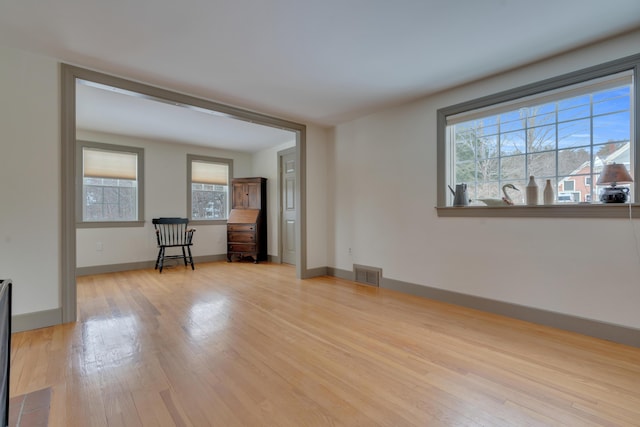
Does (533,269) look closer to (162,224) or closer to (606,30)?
(606,30)

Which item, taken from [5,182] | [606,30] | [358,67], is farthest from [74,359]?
[606,30]

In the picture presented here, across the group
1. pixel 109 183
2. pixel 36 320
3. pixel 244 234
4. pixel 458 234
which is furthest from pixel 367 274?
pixel 109 183

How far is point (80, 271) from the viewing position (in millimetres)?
4727

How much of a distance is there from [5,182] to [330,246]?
3783 mm

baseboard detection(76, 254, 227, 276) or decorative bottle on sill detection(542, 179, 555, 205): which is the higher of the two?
decorative bottle on sill detection(542, 179, 555, 205)

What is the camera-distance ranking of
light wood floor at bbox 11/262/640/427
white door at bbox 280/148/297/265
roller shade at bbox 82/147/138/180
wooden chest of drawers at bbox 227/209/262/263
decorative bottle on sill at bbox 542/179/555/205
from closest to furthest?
light wood floor at bbox 11/262/640/427, decorative bottle on sill at bbox 542/179/555/205, roller shade at bbox 82/147/138/180, white door at bbox 280/148/297/265, wooden chest of drawers at bbox 227/209/262/263

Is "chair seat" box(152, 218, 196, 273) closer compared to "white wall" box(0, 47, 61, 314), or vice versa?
"white wall" box(0, 47, 61, 314)

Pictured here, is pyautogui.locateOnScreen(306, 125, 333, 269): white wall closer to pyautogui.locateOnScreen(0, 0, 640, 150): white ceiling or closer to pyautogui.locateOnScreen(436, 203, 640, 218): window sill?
pyautogui.locateOnScreen(0, 0, 640, 150): white ceiling

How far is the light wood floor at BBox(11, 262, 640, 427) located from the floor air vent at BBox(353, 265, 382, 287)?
34.2 inches

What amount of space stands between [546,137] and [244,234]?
5.11 meters

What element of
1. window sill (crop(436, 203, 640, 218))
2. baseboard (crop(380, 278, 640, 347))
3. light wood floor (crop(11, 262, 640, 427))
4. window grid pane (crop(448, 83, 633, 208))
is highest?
window grid pane (crop(448, 83, 633, 208))

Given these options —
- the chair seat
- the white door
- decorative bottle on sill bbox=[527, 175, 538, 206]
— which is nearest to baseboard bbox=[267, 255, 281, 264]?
the white door

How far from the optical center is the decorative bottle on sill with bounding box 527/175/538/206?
2.74 meters

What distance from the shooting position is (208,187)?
632cm
